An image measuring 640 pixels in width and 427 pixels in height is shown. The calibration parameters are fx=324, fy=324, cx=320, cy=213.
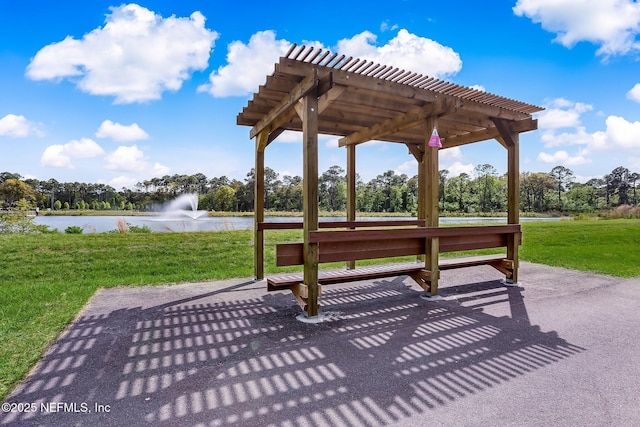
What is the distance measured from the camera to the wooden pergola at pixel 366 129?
A: 12.4ft

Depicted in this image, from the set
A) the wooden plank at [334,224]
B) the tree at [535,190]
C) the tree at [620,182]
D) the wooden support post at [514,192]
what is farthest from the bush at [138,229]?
the tree at [620,182]

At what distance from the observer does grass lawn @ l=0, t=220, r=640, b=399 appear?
124 inches

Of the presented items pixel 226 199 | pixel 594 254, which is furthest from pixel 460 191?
pixel 594 254

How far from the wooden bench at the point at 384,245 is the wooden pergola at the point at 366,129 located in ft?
0.04

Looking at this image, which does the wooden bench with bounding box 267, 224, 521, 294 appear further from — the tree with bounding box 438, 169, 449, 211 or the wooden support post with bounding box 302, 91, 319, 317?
the tree with bounding box 438, 169, 449, 211

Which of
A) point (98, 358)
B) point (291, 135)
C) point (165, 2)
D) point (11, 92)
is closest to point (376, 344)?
point (98, 358)

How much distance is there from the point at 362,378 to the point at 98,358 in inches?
84.1

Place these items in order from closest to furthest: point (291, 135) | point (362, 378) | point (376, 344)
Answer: point (362, 378), point (376, 344), point (291, 135)

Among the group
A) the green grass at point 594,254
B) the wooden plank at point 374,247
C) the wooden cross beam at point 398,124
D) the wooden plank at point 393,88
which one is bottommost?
the green grass at point 594,254

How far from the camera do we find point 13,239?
8578mm

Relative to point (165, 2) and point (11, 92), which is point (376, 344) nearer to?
point (165, 2)

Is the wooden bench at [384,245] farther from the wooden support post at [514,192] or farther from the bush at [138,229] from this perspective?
the bush at [138,229]

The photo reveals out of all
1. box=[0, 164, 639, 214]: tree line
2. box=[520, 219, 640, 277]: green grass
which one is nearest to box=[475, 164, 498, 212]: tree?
box=[0, 164, 639, 214]: tree line

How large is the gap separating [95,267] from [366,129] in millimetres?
6410
